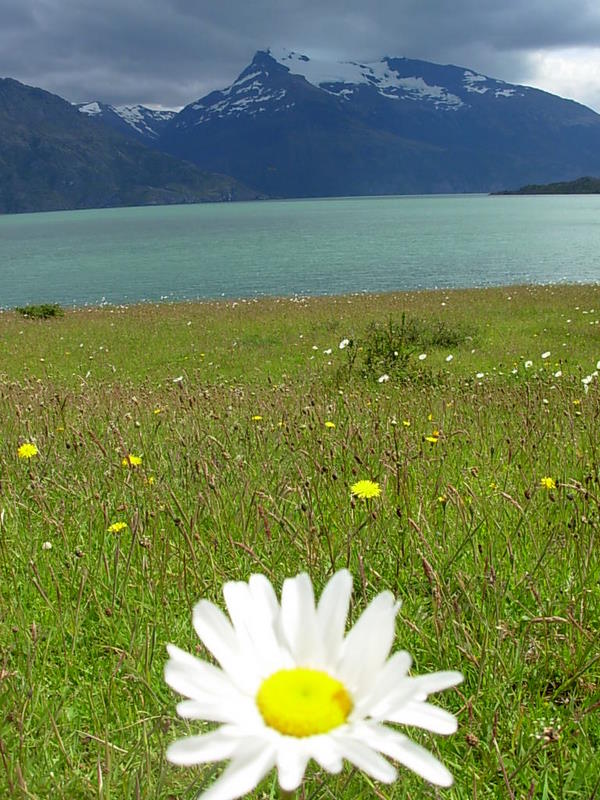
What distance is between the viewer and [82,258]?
217 ft

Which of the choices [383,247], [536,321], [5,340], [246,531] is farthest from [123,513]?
[383,247]

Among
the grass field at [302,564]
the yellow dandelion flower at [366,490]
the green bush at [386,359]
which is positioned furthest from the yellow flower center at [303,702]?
the green bush at [386,359]

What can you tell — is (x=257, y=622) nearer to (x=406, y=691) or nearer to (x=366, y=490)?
(x=406, y=691)

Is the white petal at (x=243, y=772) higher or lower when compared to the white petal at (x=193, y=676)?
lower

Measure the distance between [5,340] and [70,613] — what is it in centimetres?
1790

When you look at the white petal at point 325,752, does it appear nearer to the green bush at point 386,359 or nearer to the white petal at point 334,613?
the white petal at point 334,613

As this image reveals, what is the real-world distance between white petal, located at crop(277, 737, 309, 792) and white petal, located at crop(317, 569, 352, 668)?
158 millimetres

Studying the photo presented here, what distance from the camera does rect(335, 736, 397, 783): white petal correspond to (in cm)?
59

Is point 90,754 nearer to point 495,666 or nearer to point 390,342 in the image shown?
point 495,666

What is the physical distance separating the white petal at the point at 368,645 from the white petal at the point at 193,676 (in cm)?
16

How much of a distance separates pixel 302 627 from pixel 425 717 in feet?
0.65

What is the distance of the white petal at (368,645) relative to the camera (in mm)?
759

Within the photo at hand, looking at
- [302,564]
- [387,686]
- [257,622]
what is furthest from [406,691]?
[302,564]

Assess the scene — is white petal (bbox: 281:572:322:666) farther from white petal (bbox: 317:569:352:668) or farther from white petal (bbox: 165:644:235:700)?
white petal (bbox: 165:644:235:700)
